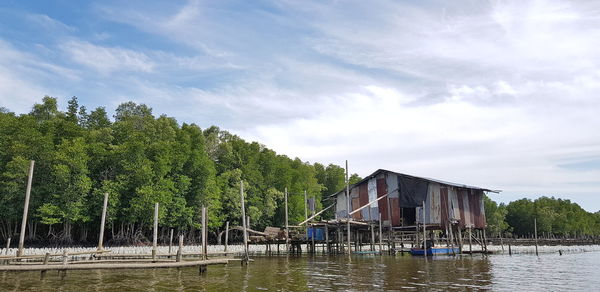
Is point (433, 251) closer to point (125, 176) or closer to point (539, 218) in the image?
point (125, 176)

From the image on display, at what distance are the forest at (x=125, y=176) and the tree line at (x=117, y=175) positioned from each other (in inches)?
4.6

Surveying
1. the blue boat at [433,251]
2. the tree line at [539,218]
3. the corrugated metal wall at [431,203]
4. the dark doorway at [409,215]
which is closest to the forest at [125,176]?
the corrugated metal wall at [431,203]

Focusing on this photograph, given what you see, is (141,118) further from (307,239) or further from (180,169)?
(307,239)

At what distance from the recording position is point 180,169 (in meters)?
56.4

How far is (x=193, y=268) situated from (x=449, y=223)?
28636 mm

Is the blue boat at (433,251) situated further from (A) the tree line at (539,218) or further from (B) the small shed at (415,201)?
(A) the tree line at (539,218)

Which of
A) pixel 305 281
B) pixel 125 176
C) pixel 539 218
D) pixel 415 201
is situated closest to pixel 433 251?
pixel 415 201

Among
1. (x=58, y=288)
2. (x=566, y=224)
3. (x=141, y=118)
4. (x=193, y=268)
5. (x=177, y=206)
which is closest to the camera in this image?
(x=58, y=288)

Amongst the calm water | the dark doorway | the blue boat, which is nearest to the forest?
the dark doorway

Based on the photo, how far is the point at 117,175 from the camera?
5069cm

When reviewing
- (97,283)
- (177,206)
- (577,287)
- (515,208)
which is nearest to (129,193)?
(177,206)

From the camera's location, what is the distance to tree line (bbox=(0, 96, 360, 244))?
4559 cm

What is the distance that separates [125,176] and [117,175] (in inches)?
48.2

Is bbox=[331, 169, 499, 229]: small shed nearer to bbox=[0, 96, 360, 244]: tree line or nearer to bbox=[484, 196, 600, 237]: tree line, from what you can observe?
bbox=[0, 96, 360, 244]: tree line
